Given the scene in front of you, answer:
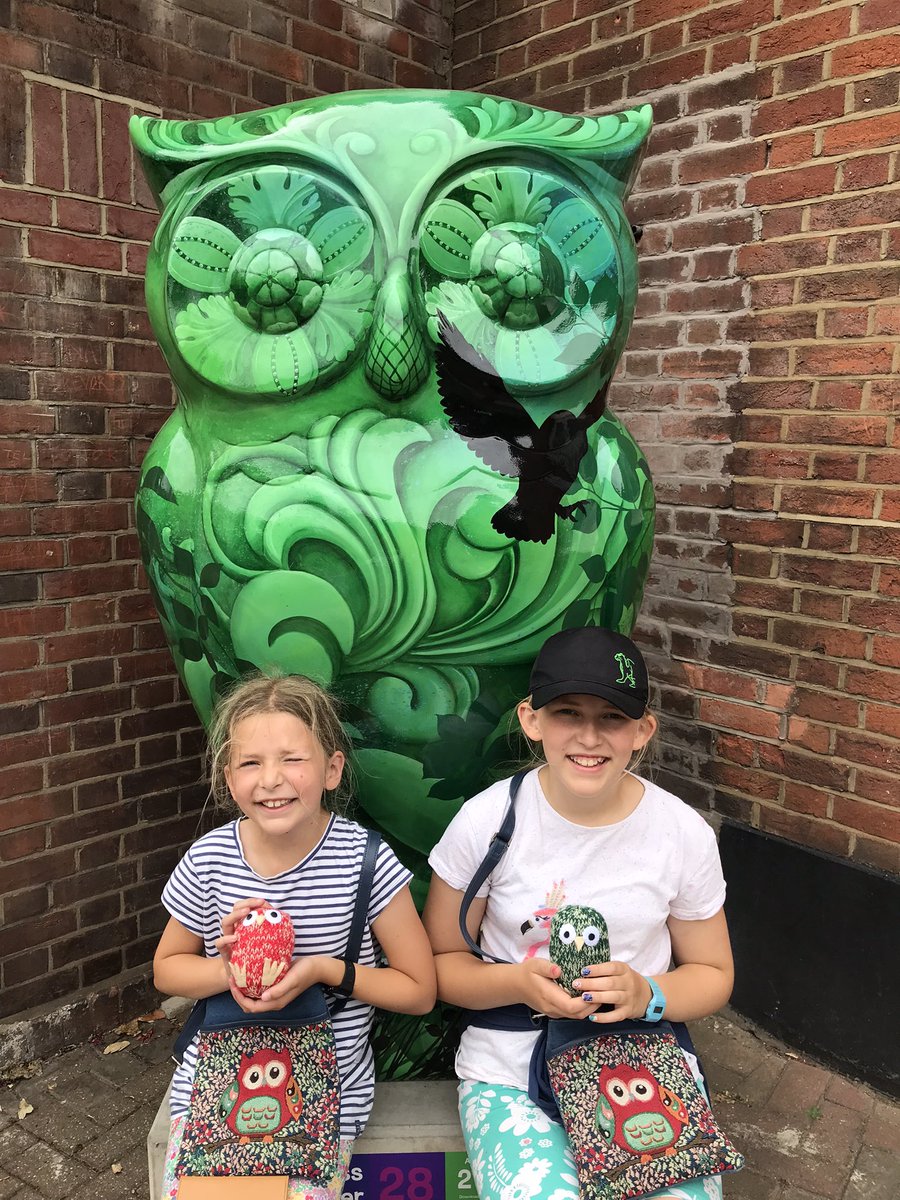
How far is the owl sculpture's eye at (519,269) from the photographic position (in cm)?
147

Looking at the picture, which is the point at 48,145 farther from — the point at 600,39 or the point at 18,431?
the point at 600,39

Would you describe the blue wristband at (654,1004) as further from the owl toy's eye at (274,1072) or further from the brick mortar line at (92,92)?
the brick mortar line at (92,92)

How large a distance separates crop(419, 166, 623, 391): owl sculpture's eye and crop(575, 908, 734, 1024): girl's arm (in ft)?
2.90

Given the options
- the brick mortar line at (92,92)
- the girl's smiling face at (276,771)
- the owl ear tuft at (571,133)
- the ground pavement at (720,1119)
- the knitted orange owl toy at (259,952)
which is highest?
the brick mortar line at (92,92)

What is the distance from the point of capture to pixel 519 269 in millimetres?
1462

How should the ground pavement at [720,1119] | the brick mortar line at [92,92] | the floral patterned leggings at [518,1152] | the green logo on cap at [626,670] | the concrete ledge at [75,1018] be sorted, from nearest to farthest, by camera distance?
1. the floral patterned leggings at [518,1152]
2. the green logo on cap at [626,670]
3. the ground pavement at [720,1119]
4. the brick mortar line at [92,92]
5. the concrete ledge at [75,1018]

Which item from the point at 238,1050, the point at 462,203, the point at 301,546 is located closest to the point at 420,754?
the point at 301,546

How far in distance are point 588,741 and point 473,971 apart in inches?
15.9

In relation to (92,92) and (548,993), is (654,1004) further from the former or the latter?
(92,92)

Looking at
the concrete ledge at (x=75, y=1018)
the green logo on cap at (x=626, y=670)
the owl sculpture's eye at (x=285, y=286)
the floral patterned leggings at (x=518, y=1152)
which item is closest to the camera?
the floral patterned leggings at (x=518, y=1152)

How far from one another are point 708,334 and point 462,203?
1.35 m

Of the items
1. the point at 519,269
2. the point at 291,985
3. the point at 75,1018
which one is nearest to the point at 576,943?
the point at 291,985

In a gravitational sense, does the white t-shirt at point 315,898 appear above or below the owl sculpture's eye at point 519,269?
below

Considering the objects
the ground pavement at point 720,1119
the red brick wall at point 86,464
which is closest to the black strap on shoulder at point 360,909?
the ground pavement at point 720,1119
